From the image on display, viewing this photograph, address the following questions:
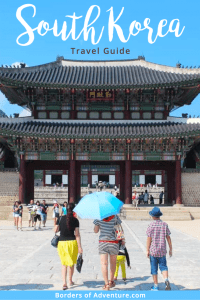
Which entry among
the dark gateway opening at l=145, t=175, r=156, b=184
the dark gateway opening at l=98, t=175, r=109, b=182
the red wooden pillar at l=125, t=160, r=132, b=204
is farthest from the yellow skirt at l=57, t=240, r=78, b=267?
the dark gateway opening at l=98, t=175, r=109, b=182

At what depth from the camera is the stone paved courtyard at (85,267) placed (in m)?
9.18

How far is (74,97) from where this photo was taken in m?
35.5

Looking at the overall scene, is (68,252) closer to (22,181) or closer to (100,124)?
(22,181)

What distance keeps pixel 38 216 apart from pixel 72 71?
18.8 metres

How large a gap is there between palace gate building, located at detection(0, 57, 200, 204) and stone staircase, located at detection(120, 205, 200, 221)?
1.23 m

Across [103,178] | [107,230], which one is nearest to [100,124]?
[107,230]

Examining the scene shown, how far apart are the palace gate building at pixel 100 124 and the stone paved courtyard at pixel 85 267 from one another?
1571cm

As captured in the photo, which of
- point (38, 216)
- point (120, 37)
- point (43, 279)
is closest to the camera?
point (43, 279)

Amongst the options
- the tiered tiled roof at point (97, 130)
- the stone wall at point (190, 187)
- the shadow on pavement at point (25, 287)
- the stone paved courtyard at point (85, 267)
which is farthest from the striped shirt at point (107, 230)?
the stone wall at point (190, 187)

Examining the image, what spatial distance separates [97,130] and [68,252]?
2548cm

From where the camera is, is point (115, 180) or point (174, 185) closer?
point (174, 185)

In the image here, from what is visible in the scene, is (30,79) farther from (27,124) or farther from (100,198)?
(100,198)

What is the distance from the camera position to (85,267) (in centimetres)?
1138

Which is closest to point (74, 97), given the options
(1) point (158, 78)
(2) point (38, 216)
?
(1) point (158, 78)
